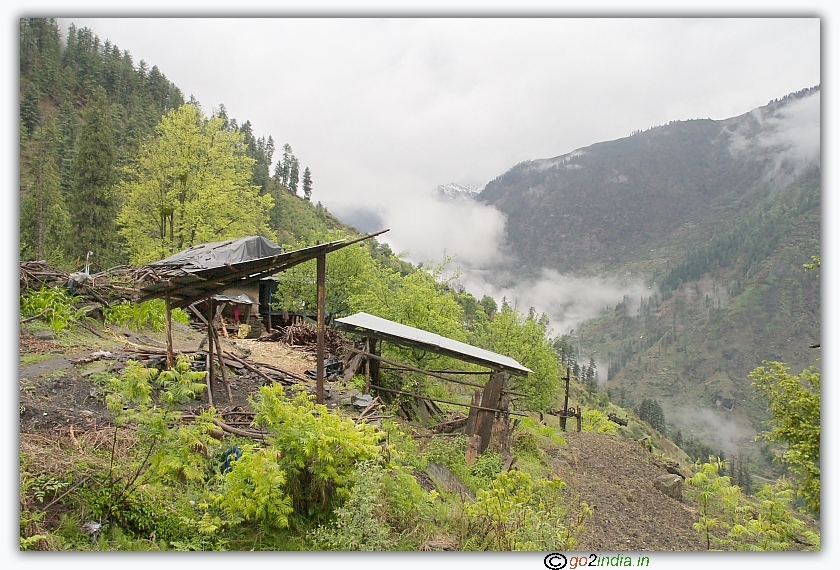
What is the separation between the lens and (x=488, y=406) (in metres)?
9.11

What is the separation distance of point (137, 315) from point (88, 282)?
1.46m

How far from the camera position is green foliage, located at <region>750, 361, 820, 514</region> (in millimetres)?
7219

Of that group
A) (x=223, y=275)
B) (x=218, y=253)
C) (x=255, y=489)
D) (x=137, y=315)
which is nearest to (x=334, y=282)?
(x=218, y=253)

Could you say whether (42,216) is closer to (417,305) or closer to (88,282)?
(88,282)

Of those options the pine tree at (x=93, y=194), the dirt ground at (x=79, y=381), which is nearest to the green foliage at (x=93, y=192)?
the pine tree at (x=93, y=194)

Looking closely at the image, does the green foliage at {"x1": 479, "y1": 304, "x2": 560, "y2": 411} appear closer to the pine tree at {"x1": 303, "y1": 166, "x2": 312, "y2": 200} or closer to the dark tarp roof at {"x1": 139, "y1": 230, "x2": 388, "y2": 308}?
the dark tarp roof at {"x1": 139, "y1": 230, "x2": 388, "y2": 308}

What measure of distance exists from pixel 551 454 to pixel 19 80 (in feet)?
45.5

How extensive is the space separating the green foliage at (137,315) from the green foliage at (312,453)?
940 centimetres

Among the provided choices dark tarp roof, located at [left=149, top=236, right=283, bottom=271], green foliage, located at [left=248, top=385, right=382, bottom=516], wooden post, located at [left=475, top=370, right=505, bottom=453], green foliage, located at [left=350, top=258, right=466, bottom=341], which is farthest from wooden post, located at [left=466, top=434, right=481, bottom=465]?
dark tarp roof, located at [left=149, top=236, right=283, bottom=271]

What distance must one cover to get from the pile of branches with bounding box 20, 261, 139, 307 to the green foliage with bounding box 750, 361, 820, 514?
45.2 feet

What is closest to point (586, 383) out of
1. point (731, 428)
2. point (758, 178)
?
point (731, 428)

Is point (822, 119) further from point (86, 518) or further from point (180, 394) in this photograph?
point (86, 518)

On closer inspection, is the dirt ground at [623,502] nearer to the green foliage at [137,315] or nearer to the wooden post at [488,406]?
the wooden post at [488,406]

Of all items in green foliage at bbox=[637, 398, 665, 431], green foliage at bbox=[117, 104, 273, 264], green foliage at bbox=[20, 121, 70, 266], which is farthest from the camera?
green foliage at bbox=[637, 398, 665, 431]
